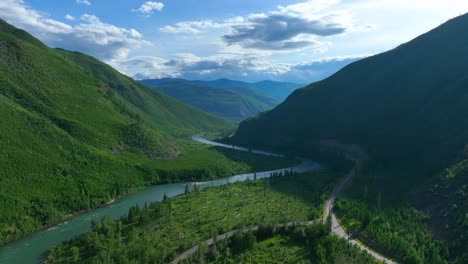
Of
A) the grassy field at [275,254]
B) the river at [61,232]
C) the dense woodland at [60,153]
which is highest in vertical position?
the dense woodland at [60,153]

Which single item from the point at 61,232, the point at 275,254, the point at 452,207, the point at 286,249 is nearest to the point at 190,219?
the point at 275,254

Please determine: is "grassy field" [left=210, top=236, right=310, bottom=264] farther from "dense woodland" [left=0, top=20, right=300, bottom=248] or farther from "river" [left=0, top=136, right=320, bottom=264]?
"dense woodland" [left=0, top=20, right=300, bottom=248]

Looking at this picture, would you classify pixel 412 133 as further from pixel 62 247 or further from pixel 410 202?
pixel 62 247

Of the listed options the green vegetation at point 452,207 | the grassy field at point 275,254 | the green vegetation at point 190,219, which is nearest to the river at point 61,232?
the green vegetation at point 190,219

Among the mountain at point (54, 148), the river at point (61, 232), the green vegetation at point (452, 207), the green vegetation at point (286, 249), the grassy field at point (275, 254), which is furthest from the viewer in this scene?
the mountain at point (54, 148)

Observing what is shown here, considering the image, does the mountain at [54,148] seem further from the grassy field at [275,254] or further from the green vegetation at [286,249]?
the grassy field at [275,254]

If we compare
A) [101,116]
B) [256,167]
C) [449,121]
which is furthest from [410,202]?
[101,116]

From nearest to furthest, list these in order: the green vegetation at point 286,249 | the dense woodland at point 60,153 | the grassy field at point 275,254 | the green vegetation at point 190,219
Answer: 1. the green vegetation at point 286,249
2. the grassy field at point 275,254
3. the green vegetation at point 190,219
4. the dense woodland at point 60,153
